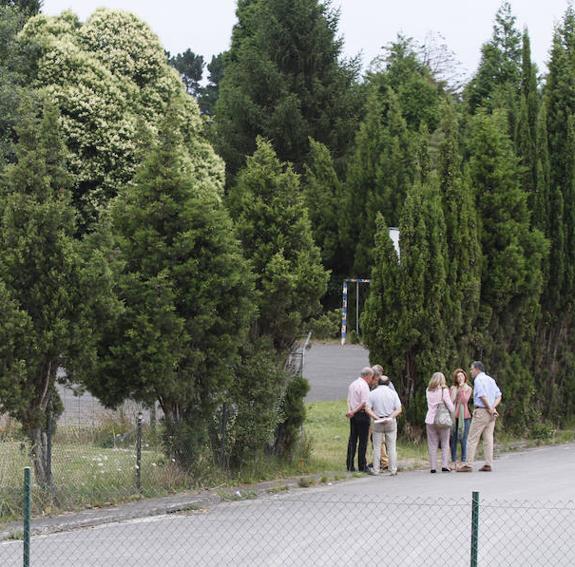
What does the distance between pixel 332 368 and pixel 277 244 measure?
19.5 m

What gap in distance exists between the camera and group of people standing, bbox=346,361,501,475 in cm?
1907

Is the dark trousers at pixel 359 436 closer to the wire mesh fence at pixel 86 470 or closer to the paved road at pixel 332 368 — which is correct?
the wire mesh fence at pixel 86 470

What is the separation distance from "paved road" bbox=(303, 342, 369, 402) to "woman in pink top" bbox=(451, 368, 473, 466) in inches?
354

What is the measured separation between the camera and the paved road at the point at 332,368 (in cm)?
3157

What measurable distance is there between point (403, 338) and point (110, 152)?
31.2ft

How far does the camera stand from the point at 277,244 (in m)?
18.0

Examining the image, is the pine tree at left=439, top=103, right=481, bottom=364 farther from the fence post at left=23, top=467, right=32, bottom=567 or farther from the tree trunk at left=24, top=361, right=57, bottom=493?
the fence post at left=23, top=467, right=32, bottom=567

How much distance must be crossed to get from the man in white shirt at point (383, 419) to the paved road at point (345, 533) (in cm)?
142

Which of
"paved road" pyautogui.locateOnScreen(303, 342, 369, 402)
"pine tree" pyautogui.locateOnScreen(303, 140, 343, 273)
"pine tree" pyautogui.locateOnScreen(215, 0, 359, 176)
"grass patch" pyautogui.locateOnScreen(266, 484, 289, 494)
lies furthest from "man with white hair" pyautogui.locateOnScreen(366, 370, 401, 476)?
"pine tree" pyautogui.locateOnScreen(215, 0, 359, 176)

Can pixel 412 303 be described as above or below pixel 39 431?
above

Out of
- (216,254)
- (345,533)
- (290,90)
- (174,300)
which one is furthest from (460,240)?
(290,90)

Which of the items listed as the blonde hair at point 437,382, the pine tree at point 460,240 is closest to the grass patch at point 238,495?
the blonde hair at point 437,382

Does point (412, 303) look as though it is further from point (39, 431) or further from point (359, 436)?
point (39, 431)

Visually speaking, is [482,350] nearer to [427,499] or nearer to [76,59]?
[427,499]
